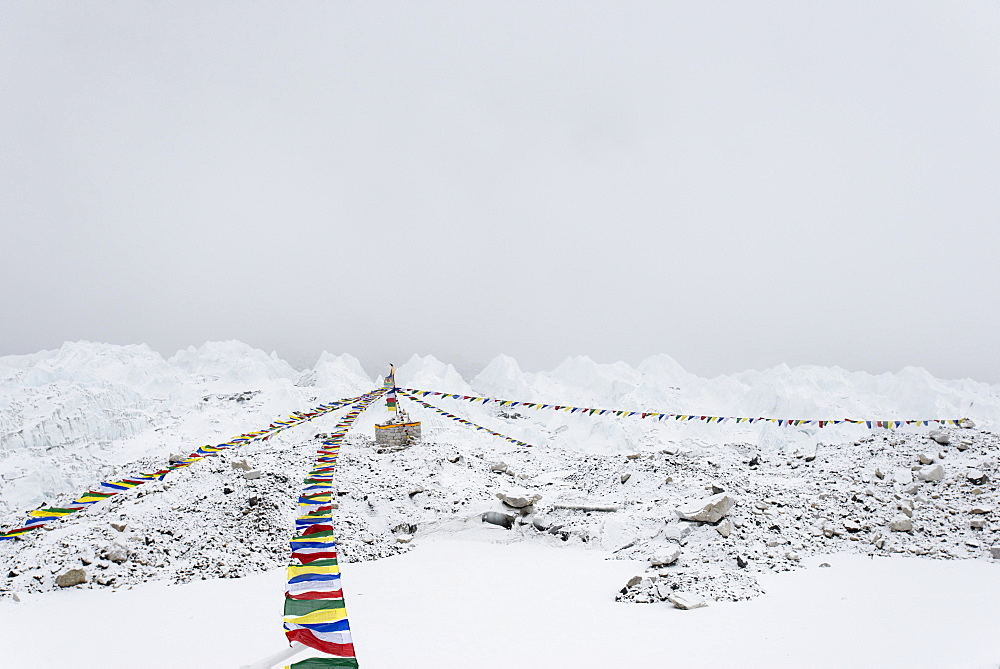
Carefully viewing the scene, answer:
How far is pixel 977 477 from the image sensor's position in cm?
1220

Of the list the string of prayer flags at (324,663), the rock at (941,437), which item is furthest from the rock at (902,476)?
the string of prayer flags at (324,663)

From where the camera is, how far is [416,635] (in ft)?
23.0

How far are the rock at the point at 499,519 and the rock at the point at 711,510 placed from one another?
417cm

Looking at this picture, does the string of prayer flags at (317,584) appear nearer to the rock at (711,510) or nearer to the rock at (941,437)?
the rock at (711,510)

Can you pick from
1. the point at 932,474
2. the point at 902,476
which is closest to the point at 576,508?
the point at 902,476

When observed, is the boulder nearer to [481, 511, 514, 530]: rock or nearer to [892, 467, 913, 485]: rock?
[481, 511, 514, 530]: rock

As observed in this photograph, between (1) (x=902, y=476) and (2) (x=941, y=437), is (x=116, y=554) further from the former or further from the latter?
(2) (x=941, y=437)

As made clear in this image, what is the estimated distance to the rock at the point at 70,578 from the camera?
969 cm

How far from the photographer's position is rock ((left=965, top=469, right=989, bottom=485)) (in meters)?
12.1

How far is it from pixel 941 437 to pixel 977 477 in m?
3.56

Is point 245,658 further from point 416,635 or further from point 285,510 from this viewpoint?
point 285,510

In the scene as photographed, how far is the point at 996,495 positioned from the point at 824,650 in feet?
29.5

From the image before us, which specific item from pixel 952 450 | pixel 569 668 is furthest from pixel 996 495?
pixel 569 668

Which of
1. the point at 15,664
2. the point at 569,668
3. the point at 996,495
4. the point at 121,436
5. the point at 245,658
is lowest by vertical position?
the point at 121,436
